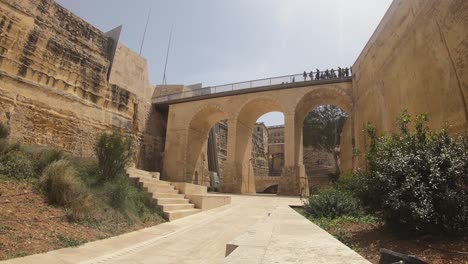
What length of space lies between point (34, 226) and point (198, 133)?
684 inches

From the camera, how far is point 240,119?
19.8 m

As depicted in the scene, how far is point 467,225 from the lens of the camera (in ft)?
11.3

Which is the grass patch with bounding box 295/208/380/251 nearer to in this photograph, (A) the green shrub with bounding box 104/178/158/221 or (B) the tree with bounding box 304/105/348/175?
(A) the green shrub with bounding box 104/178/158/221

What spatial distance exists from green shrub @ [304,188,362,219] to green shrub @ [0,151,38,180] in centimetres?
610

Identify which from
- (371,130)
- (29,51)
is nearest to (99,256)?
(371,130)

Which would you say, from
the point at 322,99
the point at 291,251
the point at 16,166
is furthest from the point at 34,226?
the point at 322,99

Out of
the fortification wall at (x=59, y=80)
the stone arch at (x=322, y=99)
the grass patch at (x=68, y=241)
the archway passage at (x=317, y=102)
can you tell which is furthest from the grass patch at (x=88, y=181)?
the stone arch at (x=322, y=99)

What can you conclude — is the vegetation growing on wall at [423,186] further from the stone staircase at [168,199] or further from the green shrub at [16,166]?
the green shrub at [16,166]

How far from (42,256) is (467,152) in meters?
5.53

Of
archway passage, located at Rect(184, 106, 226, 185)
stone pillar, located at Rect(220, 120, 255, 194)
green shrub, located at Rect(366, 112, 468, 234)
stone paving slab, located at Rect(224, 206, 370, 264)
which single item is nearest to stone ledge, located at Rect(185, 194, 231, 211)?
green shrub, located at Rect(366, 112, 468, 234)

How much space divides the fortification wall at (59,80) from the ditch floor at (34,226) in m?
6.32

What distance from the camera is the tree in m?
26.7

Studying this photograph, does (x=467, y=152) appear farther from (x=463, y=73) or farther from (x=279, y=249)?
(x=463, y=73)

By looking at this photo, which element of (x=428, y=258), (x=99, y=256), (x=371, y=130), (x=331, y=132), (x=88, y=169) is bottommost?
(x=99, y=256)
